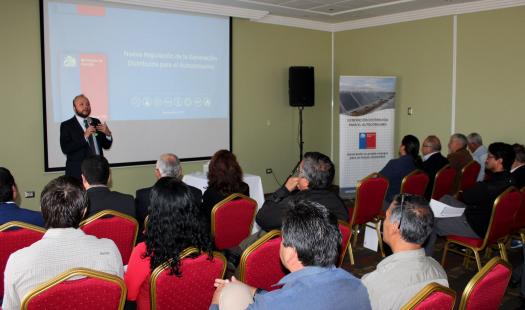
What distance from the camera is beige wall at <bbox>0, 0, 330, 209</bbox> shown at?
600 centimetres

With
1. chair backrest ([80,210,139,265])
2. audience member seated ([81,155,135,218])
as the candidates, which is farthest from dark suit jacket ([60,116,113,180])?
chair backrest ([80,210,139,265])

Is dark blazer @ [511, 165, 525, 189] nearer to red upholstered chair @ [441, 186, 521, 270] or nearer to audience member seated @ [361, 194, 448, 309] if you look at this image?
red upholstered chair @ [441, 186, 521, 270]

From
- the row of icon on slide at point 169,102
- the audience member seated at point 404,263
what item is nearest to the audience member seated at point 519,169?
the audience member seated at point 404,263

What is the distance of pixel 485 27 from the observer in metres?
7.24

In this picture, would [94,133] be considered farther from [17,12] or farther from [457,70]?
[457,70]

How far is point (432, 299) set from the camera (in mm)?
→ 1741

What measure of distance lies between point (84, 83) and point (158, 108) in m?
1.13

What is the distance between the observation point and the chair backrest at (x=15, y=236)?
8.71 ft

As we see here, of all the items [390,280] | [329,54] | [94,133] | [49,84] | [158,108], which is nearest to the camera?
[390,280]

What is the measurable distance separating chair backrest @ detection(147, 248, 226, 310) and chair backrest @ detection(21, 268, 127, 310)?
7.6 inches

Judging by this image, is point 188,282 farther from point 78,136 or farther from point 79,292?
point 78,136

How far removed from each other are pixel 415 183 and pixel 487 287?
10.3 feet

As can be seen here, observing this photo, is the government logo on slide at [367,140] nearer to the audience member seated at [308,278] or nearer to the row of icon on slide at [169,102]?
the row of icon on slide at [169,102]

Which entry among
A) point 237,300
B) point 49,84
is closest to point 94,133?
point 49,84
